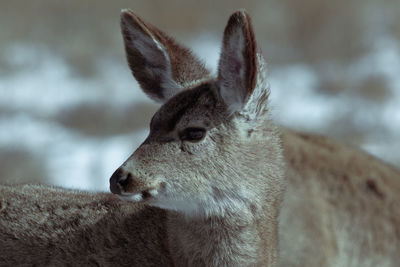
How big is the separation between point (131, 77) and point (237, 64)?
35.8ft

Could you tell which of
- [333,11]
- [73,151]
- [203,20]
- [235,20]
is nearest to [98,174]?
[73,151]

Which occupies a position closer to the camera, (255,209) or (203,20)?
(255,209)

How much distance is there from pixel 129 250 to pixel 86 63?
10.9 metres

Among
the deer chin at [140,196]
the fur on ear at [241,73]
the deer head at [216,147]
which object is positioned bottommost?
the deer chin at [140,196]

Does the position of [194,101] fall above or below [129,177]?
above

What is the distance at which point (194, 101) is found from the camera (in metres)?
4.90

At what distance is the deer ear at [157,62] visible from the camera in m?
5.34

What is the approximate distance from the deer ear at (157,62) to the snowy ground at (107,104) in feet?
21.8

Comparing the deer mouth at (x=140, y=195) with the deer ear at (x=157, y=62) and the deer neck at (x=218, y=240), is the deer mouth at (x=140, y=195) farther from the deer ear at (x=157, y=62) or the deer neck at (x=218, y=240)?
the deer ear at (x=157, y=62)

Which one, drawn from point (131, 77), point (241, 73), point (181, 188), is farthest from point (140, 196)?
point (131, 77)

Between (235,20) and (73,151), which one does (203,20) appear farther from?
(235,20)

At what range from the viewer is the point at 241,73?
192 inches

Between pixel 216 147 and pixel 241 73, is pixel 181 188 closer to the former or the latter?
pixel 216 147

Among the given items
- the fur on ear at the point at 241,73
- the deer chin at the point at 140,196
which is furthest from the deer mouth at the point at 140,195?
the fur on ear at the point at 241,73
